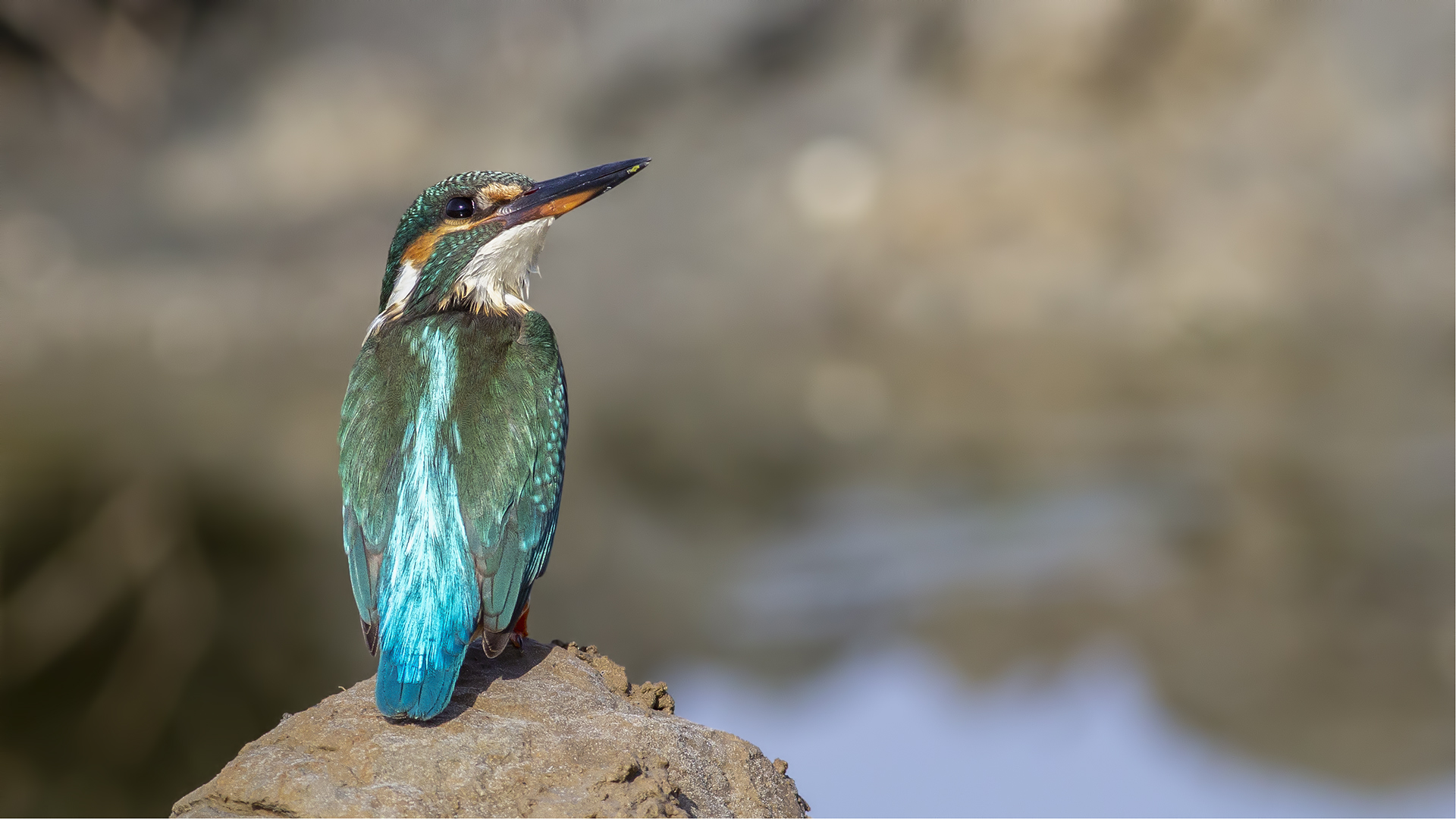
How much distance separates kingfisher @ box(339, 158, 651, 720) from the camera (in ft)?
8.56

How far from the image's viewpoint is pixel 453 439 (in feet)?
9.28

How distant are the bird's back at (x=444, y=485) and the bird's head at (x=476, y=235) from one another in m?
Answer: 0.15

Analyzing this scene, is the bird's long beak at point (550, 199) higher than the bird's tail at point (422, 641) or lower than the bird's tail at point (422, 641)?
higher

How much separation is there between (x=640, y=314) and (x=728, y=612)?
5342mm

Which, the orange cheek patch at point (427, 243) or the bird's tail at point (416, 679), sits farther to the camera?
the orange cheek patch at point (427, 243)

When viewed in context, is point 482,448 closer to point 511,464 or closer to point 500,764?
point 511,464

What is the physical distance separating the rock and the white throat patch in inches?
40.2

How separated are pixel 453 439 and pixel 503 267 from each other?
65 centimetres

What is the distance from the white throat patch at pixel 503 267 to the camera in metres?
3.25

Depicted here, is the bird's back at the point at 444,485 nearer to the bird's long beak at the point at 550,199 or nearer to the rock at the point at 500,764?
the rock at the point at 500,764

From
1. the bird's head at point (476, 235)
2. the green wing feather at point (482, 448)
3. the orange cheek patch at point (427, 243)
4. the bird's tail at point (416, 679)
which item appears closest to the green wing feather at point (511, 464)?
the green wing feather at point (482, 448)

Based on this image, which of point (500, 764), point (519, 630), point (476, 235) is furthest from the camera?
point (476, 235)

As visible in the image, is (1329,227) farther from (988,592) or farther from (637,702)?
(637,702)

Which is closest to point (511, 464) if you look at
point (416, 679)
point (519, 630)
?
point (519, 630)
